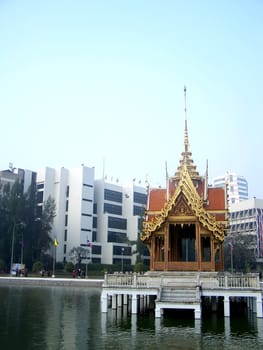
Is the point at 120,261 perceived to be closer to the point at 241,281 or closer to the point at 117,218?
the point at 117,218

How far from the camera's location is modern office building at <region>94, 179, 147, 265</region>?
96000 mm

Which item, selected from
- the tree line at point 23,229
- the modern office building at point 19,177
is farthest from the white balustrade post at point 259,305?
the modern office building at point 19,177

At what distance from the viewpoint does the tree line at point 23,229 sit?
7694cm

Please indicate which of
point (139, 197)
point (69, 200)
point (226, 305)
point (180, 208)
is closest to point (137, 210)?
A: point (139, 197)

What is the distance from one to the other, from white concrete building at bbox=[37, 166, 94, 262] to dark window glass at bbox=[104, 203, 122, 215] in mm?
5653

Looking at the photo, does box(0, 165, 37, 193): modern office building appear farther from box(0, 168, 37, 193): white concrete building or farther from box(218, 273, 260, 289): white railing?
box(218, 273, 260, 289): white railing

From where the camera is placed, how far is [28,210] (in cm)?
8050

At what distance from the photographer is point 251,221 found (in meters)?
111

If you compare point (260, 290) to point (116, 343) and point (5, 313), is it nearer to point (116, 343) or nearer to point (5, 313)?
point (116, 343)

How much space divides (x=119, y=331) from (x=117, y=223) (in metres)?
82.4

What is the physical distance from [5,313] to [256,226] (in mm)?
90868

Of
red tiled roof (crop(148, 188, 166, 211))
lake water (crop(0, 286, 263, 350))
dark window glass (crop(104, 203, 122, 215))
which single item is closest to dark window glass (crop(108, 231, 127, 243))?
dark window glass (crop(104, 203, 122, 215))

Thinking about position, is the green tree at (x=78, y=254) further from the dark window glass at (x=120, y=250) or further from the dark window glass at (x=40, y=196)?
the dark window glass at (x=40, y=196)

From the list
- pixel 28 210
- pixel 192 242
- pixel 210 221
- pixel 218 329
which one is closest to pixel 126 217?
pixel 28 210
